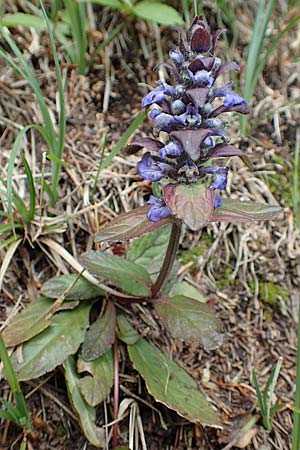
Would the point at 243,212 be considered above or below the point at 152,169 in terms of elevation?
below

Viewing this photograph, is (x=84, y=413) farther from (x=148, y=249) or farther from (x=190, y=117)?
(x=190, y=117)

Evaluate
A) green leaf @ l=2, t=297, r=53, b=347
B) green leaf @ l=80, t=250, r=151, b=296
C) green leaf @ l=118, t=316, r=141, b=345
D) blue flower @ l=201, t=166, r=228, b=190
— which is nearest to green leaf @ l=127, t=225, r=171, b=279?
green leaf @ l=80, t=250, r=151, b=296

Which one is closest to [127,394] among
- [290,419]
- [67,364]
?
[67,364]

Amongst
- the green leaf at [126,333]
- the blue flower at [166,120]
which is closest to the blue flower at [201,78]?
the blue flower at [166,120]

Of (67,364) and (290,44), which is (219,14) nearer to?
(290,44)

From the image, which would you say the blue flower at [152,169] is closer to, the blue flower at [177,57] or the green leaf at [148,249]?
the blue flower at [177,57]

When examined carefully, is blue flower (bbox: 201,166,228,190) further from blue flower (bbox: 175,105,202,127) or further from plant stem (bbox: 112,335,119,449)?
plant stem (bbox: 112,335,119,449)

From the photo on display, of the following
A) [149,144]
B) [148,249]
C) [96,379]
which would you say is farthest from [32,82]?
[96,379]
